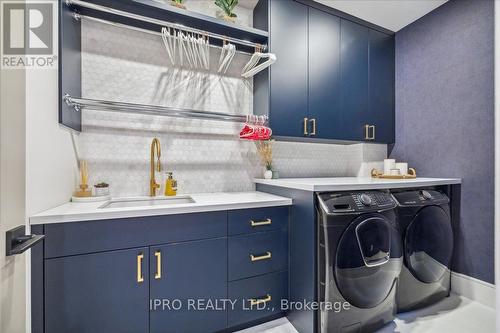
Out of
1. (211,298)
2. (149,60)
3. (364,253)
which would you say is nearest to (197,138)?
(149,60)

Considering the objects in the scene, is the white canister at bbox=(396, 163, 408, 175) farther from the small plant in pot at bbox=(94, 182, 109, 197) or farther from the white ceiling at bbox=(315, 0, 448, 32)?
the small plant in pot at bbox=(94, 182, 109, 197)

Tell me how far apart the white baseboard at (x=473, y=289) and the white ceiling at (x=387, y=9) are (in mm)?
2619

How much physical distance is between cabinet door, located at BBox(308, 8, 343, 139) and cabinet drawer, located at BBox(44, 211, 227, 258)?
1303mm

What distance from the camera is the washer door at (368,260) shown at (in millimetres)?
1442

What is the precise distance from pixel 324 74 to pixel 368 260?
1.65 meters

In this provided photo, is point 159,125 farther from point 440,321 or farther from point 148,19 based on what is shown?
point 440,321

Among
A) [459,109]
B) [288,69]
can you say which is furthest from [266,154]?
[459,109]

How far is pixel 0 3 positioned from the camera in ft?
2.14

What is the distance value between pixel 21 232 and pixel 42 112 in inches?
29.6

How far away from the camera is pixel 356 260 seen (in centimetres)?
147

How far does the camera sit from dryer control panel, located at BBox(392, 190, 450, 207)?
172 centimetres

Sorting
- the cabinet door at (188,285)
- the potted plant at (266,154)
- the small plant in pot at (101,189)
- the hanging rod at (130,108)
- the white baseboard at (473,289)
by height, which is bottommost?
the white baseboard at (473,289)

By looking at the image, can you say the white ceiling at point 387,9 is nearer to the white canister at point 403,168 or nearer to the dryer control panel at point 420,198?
the white canister at point 403,168

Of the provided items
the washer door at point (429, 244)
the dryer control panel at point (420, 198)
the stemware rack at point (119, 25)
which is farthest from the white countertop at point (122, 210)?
the washer door at point (429, 244)
